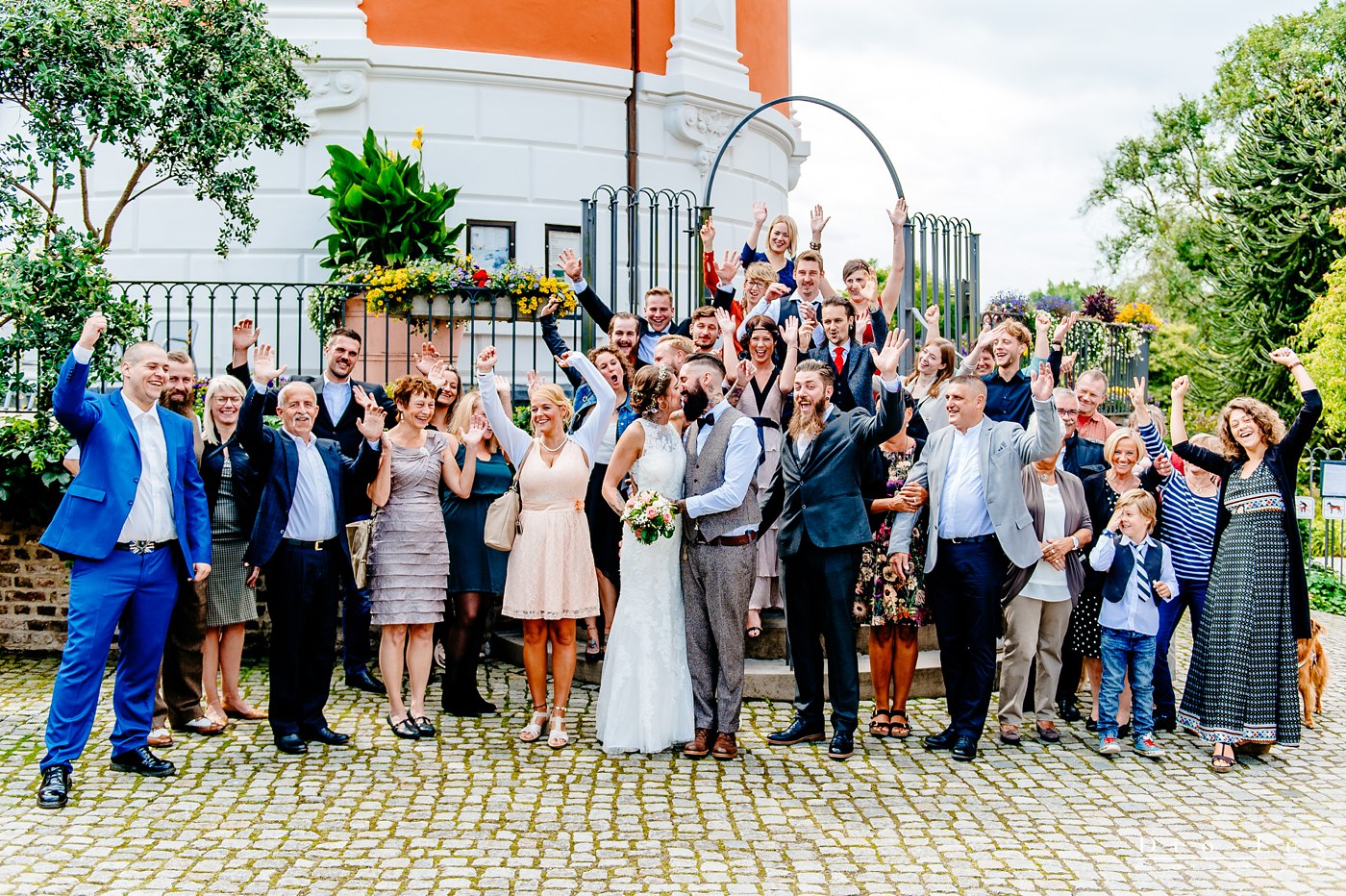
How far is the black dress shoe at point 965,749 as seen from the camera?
6742mm

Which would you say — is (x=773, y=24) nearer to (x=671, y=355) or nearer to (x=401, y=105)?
(x=401, y=105)

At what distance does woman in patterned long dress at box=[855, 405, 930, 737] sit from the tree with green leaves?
22.7 meters

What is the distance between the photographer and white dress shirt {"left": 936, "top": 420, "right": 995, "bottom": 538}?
22.7 feet

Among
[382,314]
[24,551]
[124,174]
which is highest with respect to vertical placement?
[124,174]

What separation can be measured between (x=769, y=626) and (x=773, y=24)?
10.9m

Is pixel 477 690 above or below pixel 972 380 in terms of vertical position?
below

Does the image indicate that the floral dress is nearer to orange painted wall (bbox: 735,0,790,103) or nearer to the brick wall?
the brick wall

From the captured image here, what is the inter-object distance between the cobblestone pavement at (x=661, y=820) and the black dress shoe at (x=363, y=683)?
2.92 feet

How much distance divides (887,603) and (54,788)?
4.45 m

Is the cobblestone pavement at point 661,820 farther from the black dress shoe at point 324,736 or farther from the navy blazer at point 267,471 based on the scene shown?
the navy blazer at point 267,471

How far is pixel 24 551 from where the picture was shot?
9289mm

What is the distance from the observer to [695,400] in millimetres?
6875

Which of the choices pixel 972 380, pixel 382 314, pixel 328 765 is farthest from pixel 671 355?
pixel 382 314

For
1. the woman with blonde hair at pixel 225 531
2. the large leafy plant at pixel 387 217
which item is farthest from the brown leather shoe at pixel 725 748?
the large leafy plant at pixel 387 217
